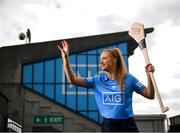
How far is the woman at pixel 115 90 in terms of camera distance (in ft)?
17.0

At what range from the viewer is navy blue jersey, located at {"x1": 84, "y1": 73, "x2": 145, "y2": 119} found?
205 inches

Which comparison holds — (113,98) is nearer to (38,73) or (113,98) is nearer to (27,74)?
(38,73)

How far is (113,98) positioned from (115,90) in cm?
12

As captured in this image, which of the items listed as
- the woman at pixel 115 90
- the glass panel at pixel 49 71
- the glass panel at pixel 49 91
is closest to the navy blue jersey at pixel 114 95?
the woman at pixel 115 90

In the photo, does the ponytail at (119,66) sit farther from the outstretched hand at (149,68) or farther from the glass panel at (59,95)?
the glass panel at (59,95)

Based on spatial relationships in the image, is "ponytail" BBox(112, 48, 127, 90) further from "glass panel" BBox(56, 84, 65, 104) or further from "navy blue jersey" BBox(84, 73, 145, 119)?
"glass panel" BBox(56, 84, 65, 104)

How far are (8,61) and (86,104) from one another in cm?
713

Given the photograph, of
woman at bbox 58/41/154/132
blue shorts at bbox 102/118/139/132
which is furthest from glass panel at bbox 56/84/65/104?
blue shorts at bbox 102/118/139/132

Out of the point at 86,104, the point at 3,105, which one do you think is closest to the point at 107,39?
the point at 86,104

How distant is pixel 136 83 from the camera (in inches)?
216

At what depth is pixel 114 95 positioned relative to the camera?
17.4ft

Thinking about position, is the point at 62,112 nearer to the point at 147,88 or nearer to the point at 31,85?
the point at 31,85

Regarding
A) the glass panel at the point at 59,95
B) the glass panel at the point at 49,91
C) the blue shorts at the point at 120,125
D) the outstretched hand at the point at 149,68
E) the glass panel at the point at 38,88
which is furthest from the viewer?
the glass panel at the point at 38,88

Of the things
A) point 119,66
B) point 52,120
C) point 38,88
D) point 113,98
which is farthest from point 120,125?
point 38,88
